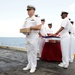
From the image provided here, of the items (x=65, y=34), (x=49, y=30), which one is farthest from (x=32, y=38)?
(x=49, y=30)

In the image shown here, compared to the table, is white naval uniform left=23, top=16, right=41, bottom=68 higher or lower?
higher

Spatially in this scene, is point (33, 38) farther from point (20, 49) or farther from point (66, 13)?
point (20, 49)

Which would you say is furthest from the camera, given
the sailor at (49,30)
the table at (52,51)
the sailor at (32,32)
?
the sailor at (49,30)

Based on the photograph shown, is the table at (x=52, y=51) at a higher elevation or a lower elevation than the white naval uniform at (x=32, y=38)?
lower

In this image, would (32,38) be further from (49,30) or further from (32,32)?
(49,30)

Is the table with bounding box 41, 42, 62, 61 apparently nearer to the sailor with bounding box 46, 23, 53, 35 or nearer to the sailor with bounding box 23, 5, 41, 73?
the sailor with bounding box 46, 23, 53, 35

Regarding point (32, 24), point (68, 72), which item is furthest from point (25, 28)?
point (68, 72)

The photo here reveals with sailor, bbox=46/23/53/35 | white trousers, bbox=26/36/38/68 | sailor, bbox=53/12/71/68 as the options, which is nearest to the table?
sailor, bbox=46/23/53/35

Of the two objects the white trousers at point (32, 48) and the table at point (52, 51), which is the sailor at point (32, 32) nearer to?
the white trousers at point (32, 48)

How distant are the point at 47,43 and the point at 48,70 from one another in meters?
1.92

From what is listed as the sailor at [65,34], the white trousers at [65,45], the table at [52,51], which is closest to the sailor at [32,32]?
the sailor at [65,34]

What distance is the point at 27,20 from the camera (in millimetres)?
6164

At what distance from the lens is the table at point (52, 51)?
7.93m

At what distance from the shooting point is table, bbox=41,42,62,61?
7934 millimetres
